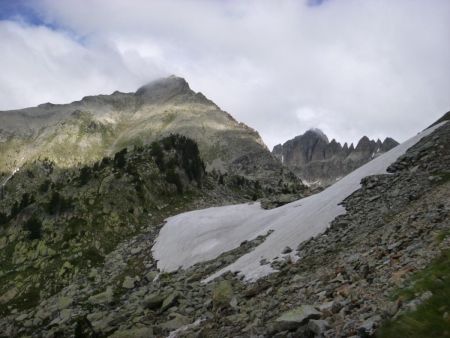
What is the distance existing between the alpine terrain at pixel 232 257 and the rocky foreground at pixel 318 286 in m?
0.09

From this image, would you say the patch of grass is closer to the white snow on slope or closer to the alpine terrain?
the alpine terrain

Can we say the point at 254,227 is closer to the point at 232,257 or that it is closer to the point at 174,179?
the point at 232,257

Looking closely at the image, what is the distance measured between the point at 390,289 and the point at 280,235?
1783 cm

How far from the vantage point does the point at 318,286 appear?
18.5 metres

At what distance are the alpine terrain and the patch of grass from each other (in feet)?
0.12

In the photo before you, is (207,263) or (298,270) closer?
(298,270)

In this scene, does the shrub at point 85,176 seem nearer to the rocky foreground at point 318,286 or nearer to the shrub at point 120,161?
the shrub at point 120,161

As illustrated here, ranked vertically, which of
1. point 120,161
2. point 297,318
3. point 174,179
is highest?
point 120,161

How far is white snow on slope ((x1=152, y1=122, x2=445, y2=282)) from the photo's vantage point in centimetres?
2931

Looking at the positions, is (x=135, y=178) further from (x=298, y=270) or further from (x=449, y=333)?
(x=449, y=333)

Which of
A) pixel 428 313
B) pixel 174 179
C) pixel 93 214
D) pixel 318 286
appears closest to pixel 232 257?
pixel 318 286

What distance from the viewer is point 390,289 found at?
45.2ft

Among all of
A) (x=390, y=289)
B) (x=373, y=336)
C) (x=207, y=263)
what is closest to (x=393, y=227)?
(x=390, y=289)

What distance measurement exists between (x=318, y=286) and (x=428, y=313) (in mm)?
8791
